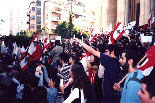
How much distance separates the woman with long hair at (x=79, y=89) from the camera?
405 cm

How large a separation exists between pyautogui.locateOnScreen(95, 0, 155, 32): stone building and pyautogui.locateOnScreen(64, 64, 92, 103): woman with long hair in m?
19.6

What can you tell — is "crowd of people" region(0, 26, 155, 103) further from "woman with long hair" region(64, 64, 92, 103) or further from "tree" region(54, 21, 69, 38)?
"tree" region(54, 21, 69, 38)

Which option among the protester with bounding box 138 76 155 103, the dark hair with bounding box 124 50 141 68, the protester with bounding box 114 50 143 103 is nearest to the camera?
the protester with bounding box 138 76 155 103

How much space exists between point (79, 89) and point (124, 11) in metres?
27.6

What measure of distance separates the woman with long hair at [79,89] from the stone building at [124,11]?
770 inches

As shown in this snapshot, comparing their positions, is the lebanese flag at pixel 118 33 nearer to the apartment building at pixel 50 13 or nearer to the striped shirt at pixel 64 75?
the striped shirt at pixel 64 75

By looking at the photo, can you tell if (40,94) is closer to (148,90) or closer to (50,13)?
(148,90)

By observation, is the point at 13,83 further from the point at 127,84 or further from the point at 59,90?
the point at 127,84

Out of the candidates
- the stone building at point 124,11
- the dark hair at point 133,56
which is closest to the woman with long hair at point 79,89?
the dark hair at point 133,56

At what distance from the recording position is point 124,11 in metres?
30.8

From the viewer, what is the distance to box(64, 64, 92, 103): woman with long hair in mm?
4047

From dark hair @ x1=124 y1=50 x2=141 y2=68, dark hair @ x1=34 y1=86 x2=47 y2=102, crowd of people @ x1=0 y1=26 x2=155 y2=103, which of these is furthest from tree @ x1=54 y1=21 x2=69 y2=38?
dark hair @ x1=124 y1=50 x2=141 y2=68

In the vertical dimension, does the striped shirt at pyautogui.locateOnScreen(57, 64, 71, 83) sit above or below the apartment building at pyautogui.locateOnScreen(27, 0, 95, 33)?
below

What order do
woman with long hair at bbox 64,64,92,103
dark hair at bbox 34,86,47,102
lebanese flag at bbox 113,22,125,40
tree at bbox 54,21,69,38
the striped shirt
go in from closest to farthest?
1. woman with long hair at bbox 64,64,92,103
2. dark hair at bbox 34,86,47,102
3. the striped shirt
4. lebanese flag at bbox 113,22,125,40
5. tree at bbox 54,21,69,38
